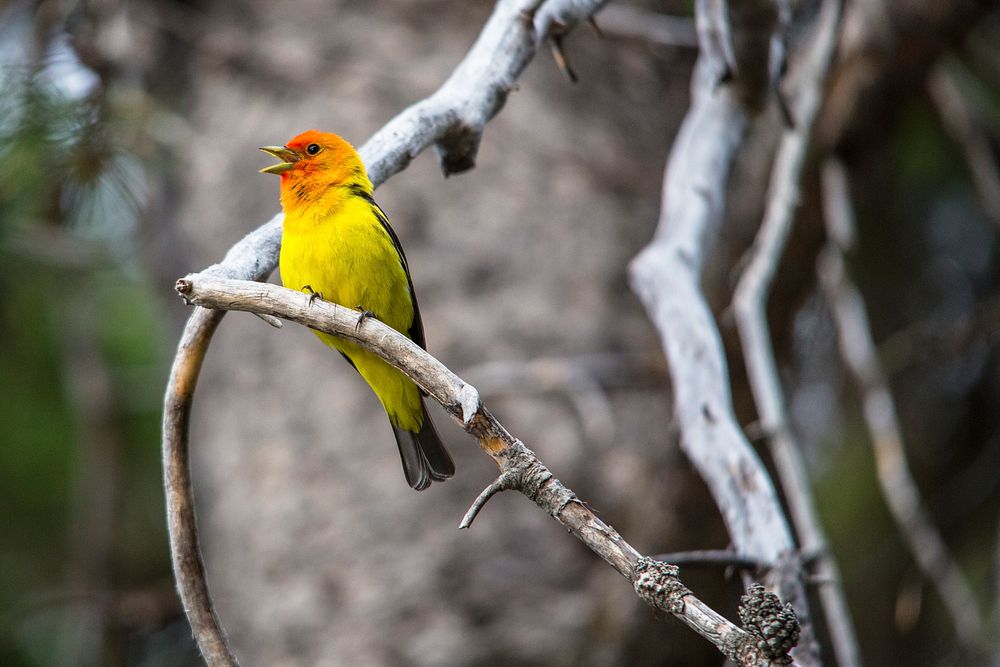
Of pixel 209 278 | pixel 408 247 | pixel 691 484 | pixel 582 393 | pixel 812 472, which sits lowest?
pixel 812 472

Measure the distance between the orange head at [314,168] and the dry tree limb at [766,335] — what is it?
1186 mm

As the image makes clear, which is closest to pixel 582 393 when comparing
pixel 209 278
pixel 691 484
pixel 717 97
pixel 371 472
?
pixel 691 484

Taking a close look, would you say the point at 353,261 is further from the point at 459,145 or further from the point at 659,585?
the point at 659,585

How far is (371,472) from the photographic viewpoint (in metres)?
4.25

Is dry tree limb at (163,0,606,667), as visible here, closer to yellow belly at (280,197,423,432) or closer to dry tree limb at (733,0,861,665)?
yellow belly at (280,197,423,432)

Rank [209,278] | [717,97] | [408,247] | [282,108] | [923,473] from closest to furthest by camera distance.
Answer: [209,278]
[717,97]
[408,247]
[282,108]
[923,473]

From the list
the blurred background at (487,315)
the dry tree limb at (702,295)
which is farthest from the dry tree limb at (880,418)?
the dry tree limb at (702,295)

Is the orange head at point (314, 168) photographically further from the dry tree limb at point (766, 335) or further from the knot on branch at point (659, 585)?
the knot on branch at point (659, 585)

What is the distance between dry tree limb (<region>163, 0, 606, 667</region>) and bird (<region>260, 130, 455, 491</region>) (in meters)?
0.13

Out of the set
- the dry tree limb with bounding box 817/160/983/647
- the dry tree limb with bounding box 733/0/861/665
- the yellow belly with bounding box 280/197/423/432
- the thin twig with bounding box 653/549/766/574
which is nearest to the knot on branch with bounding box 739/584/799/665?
the thin twig with bounding box 653/549/766/574

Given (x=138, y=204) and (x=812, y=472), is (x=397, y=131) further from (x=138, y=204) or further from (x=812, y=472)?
(x=812, y=472)

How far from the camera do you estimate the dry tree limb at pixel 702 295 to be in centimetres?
204

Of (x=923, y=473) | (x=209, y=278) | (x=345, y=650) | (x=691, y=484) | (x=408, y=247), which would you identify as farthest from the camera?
(x=923, y=473)

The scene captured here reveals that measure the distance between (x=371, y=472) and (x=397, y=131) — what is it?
247 centimetres
